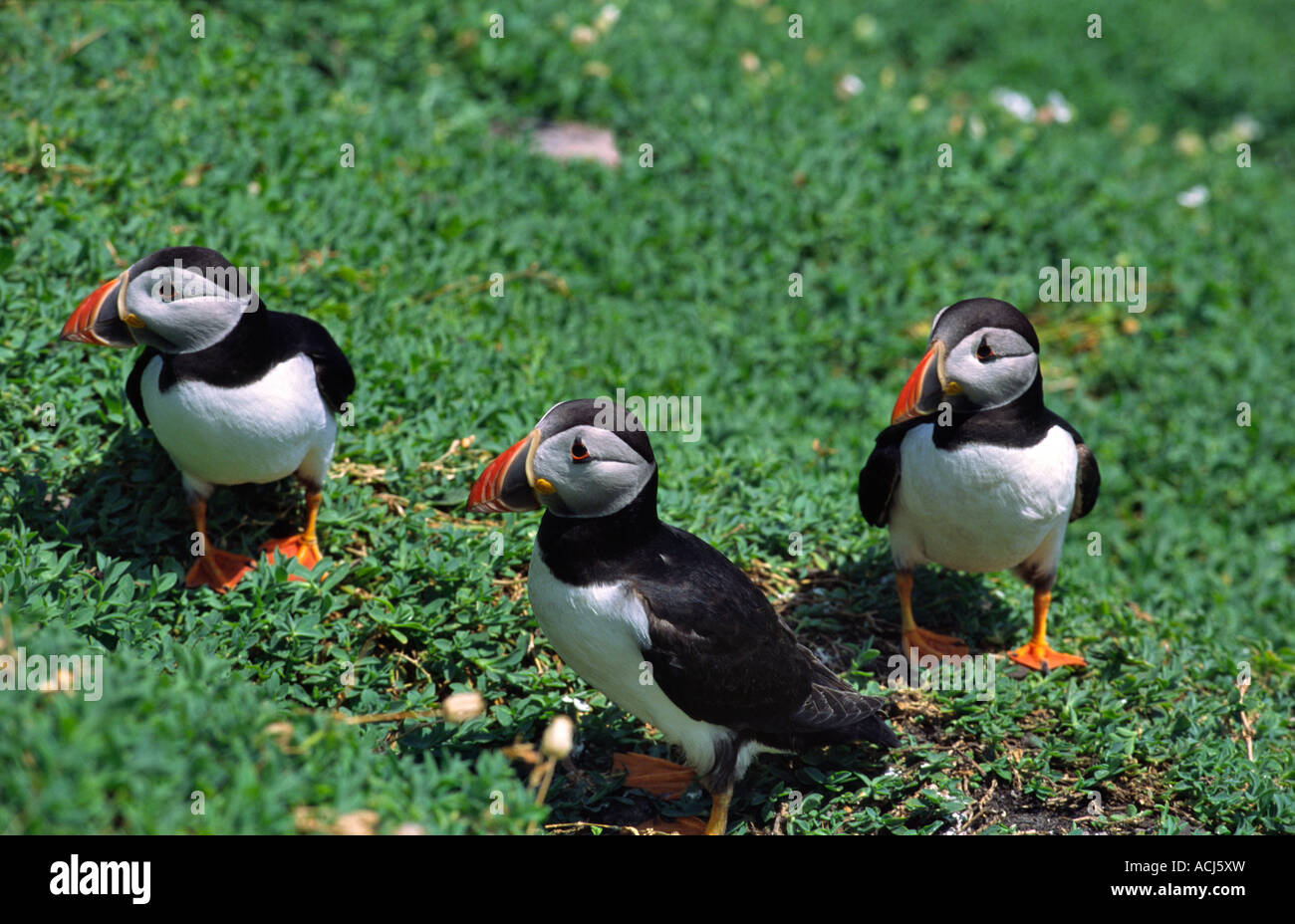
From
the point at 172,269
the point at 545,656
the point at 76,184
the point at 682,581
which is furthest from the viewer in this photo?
the point at 76,184

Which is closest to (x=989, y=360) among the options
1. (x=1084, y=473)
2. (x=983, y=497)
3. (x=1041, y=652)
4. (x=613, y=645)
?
(x=983, y=497)

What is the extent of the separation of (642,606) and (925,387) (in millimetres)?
1376

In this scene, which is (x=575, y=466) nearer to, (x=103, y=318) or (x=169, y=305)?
(x=169, y=305)

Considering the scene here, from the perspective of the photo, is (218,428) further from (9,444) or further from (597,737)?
(597,737)

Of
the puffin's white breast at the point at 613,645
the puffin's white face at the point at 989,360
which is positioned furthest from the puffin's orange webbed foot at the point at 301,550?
the puffin's white face at the point at 989,360

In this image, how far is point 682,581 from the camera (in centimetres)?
383

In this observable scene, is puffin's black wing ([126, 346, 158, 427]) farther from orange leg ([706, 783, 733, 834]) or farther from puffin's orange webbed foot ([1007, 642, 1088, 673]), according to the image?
puffin's orange webbed foot ([1007, 642, 1088, 673])

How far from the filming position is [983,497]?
4504 millimetres

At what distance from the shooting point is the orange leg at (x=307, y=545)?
185 inches

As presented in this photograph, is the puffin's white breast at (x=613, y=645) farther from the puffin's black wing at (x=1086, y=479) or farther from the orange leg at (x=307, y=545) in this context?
the puffin's black wing at (x=1086, y=479)

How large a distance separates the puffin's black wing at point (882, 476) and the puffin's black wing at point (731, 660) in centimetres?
88

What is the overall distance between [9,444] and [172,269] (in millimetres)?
1211

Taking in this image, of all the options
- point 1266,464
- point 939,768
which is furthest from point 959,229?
point 939,768

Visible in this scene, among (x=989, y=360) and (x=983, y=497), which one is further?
(x=983, y=497)
